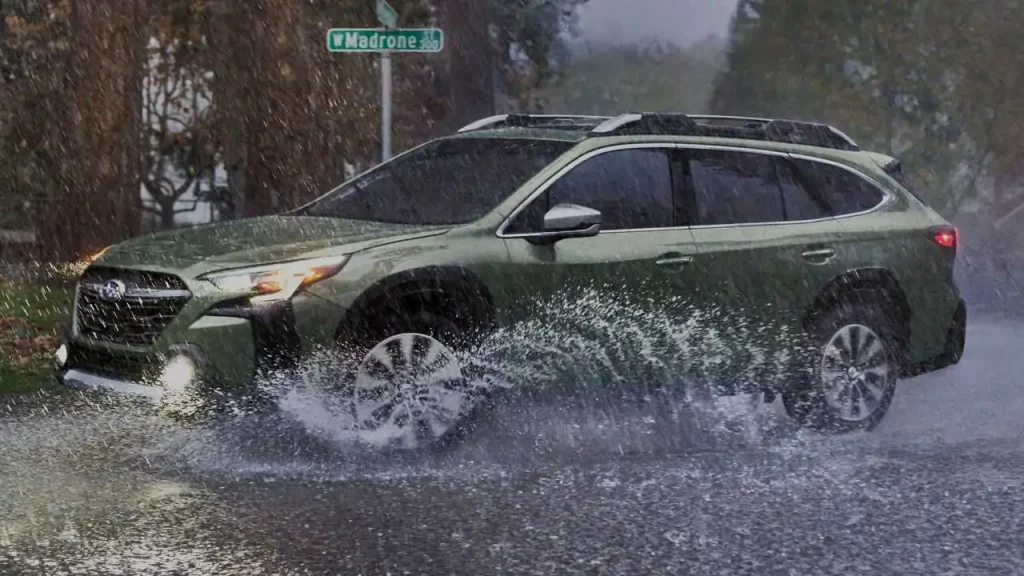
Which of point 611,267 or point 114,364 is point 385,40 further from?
point 114,364

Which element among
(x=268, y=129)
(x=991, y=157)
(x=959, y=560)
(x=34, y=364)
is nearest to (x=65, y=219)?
(x=268, y=129)

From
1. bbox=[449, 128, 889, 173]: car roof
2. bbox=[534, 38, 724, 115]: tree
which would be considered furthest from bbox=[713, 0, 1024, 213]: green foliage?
bbox=[449, 128, 889, 173]: car roof

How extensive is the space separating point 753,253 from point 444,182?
1.73 meters

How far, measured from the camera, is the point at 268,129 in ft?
50.5

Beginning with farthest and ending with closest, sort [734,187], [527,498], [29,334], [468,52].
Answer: [468,52]
[29,334]
[734,187]
[527,498]

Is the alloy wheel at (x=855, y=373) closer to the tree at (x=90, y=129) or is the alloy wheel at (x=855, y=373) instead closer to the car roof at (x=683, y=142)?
the car roof at (x=683, y=142)

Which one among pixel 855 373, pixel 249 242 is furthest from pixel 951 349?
pixel 249 242

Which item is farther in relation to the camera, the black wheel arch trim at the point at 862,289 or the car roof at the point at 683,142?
the black wheel arch trim at the point at 862,289

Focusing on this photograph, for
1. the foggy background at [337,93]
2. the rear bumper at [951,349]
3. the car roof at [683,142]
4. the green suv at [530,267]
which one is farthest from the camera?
the foggy background at [337,93]

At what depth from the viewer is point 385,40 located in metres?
11.4

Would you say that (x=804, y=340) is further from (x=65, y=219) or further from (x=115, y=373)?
(x=65, y=219)

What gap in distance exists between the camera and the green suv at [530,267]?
21.7 feet

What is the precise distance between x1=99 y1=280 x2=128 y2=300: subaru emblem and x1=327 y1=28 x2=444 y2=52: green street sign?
15.8 ft

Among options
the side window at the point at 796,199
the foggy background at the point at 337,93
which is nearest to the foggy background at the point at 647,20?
the foggy background at the point at 337,93
